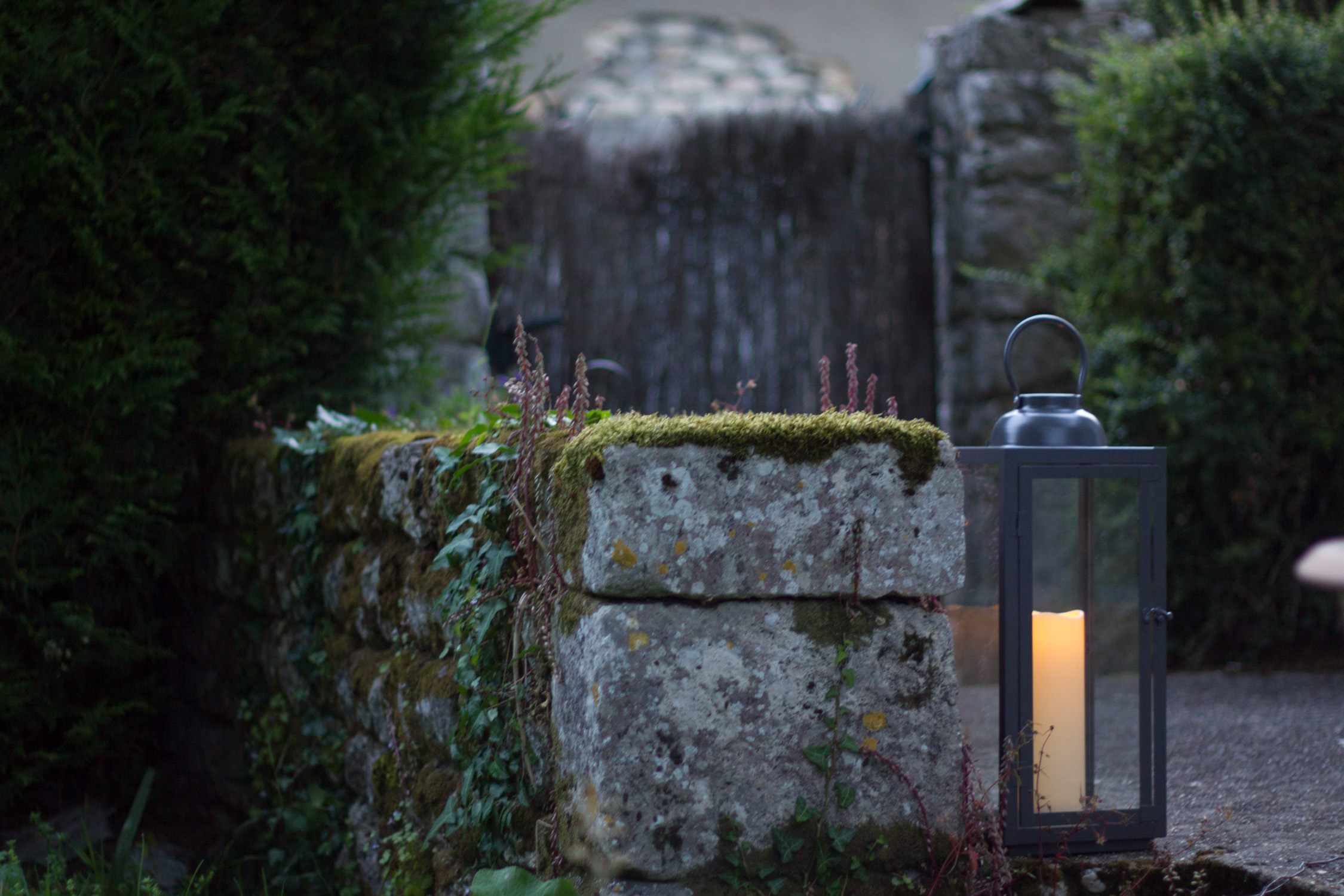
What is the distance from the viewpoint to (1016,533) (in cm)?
171

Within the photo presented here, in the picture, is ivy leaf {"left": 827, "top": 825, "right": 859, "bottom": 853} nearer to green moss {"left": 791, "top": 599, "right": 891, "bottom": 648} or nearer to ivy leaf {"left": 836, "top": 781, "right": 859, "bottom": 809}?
ivy leaf {"left": 836, "top": 781, "right": 859, "bottom": 809}

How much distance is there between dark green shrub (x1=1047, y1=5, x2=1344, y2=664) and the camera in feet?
13.5

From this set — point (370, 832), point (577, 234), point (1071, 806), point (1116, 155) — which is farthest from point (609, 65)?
point (1071, 806)

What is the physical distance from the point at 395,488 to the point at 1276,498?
3.53 m

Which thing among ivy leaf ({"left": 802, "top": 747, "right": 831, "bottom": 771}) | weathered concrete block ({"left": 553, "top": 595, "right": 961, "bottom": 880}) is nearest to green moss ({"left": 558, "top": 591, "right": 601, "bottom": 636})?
weathered concrete block ({"left": 553, "top": 595, "right": 961, "bottom": 880})

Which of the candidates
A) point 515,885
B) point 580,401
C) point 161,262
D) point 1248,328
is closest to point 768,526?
point 580,401

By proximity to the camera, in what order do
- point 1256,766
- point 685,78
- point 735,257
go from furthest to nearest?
1. point 685,78
2. point 735,257
3. point 1256,766

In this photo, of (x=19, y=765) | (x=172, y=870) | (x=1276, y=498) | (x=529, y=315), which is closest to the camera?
(x=172, y=870)

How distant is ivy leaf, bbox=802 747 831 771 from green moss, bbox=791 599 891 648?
15cm

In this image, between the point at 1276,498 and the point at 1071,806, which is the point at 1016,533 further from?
the point at 1276,498

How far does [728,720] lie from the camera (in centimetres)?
156

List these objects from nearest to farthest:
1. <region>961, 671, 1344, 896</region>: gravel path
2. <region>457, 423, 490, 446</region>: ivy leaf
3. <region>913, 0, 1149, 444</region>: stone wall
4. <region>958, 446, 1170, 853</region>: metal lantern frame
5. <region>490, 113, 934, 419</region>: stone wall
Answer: <region>958, 446, 1170, 853</region>: metal lantern frame → <region>961, 671, 1344, 896</region>: gravel path → <region>457, 423, 490, 446</region>: ivy leaf → <region>913, 0, 1149, 444</region>: stone wall → <region>490, 113, 934, 419</region>: stone wall

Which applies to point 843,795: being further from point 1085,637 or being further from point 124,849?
point 124,849

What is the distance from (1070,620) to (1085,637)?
39mm
